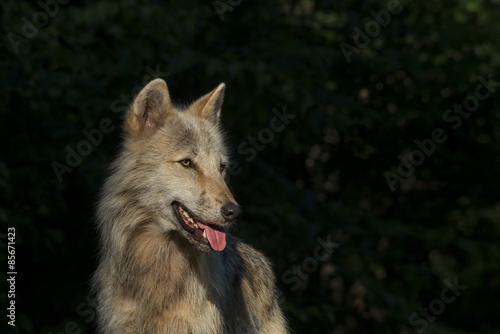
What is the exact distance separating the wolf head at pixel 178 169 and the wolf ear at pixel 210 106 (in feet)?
0.48

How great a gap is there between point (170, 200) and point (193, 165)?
1.01ft

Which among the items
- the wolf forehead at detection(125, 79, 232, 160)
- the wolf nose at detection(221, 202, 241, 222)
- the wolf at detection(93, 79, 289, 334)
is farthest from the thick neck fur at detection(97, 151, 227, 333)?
the wolf nose at detection(221, 202, 241, 222)

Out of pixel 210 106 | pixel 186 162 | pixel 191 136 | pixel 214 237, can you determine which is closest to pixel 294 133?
pixel 210 106

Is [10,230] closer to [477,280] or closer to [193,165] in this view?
[193,165]

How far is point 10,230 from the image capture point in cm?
682

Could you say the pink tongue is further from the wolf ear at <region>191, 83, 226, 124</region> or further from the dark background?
the dark background

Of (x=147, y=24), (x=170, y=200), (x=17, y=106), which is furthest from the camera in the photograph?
(x=147, y=24)

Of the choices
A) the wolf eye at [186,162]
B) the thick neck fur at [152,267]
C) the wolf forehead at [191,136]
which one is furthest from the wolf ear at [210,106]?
the thick neck fur at [152,267]

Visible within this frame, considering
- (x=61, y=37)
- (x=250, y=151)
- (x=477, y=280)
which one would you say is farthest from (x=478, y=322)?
(x=61, y=37)

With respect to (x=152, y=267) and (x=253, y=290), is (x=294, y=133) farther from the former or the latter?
(x=152, y=267)

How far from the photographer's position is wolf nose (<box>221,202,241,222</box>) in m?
4.54

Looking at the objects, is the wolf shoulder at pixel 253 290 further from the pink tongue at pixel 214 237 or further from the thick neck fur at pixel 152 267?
the pink tongue at pixel 214 237

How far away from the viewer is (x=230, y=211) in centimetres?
454

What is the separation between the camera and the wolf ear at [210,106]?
5.59 metres
